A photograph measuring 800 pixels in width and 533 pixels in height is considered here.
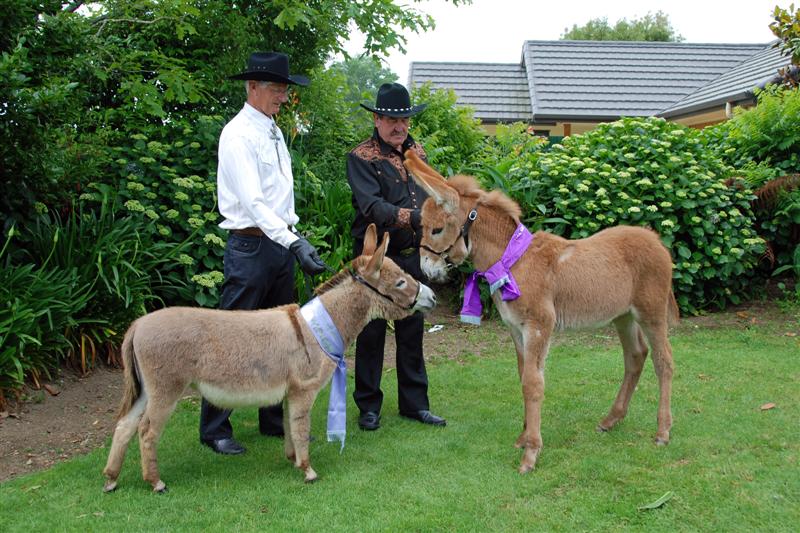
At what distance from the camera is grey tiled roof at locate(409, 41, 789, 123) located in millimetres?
19703

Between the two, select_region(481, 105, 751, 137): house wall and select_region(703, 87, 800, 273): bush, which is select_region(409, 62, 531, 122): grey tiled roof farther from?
select_region(703, 87, 800, 273): bush

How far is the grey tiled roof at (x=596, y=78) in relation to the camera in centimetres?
1970

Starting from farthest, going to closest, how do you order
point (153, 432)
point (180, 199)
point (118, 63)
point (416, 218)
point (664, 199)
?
point (664, 199), point (180, 199), point (118, 63), point (416, 218), point (153, 432)

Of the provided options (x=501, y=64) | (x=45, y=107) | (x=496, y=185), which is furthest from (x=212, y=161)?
(x=501, y=64)

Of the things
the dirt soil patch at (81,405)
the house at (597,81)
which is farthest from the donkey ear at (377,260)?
the house at (597,81)

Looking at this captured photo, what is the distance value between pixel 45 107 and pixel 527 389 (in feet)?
15.9

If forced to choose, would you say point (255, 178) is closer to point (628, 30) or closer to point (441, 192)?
point (441, 192)

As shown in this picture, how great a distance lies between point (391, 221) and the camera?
570cm

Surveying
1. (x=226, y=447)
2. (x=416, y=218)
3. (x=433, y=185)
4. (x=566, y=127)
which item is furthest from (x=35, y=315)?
(x=566, y=127)

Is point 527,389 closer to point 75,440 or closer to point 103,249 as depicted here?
point 75,440

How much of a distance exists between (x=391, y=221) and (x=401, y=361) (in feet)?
4.43

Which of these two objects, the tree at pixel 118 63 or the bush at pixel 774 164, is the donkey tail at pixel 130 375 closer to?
the tree at pixel 118 63

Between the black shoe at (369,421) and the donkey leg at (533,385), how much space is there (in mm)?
1415

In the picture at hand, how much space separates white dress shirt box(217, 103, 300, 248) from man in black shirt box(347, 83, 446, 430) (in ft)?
2.34
